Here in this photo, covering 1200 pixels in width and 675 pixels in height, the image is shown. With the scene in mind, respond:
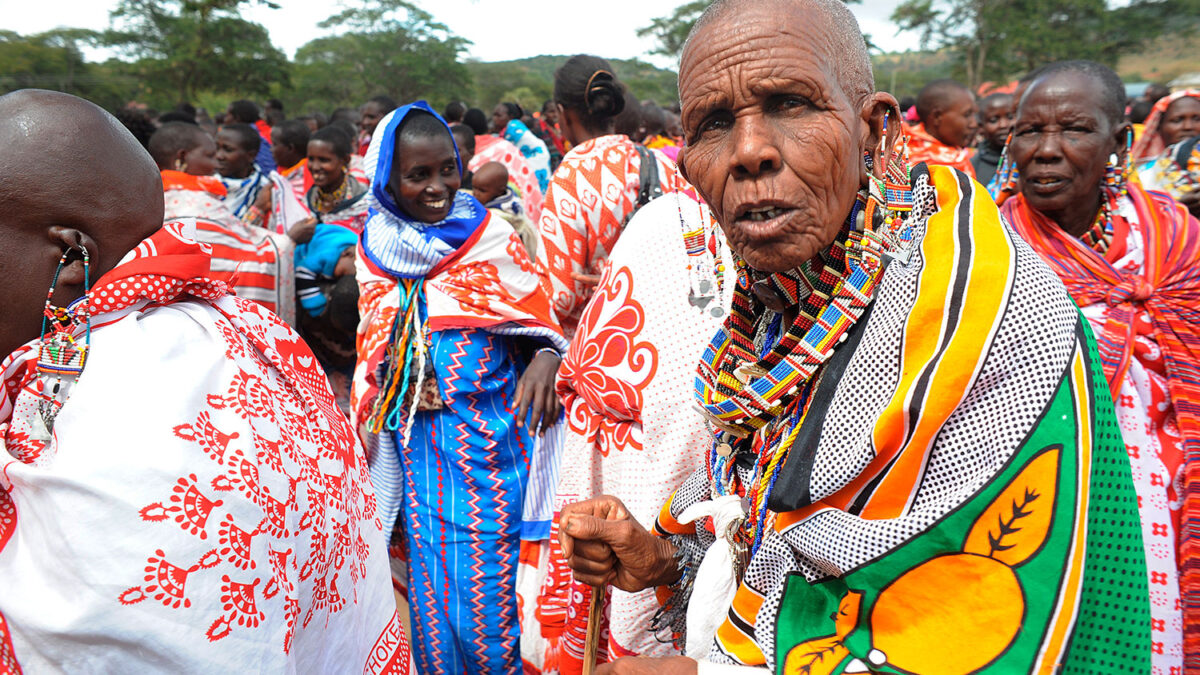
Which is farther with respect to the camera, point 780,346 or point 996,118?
point 996,118

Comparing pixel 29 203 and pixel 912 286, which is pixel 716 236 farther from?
pixel 29 203

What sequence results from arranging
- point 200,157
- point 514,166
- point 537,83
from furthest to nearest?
point 537,83, point 514,166, point 200,157

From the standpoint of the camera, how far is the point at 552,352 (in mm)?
3160

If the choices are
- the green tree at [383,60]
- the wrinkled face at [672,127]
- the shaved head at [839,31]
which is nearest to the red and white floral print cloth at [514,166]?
the wrinkled face at [672,127]

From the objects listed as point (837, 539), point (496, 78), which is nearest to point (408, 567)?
point (837, 539)

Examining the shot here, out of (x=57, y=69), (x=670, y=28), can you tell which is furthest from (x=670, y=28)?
(x=57, y=69)

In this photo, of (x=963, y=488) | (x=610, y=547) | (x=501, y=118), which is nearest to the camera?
→ (x=963, y=488)

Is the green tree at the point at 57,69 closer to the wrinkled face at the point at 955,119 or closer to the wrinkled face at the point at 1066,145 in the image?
the wrinkled face at the point at 955,119

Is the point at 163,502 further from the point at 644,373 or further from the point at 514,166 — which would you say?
the point at 514,166

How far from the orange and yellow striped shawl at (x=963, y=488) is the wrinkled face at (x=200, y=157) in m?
4.90

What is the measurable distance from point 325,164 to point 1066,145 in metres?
4.67

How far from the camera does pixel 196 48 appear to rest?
23.7m

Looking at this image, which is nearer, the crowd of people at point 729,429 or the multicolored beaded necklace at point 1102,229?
the crowd of people at point 729,429

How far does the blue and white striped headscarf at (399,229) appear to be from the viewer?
3197mm
